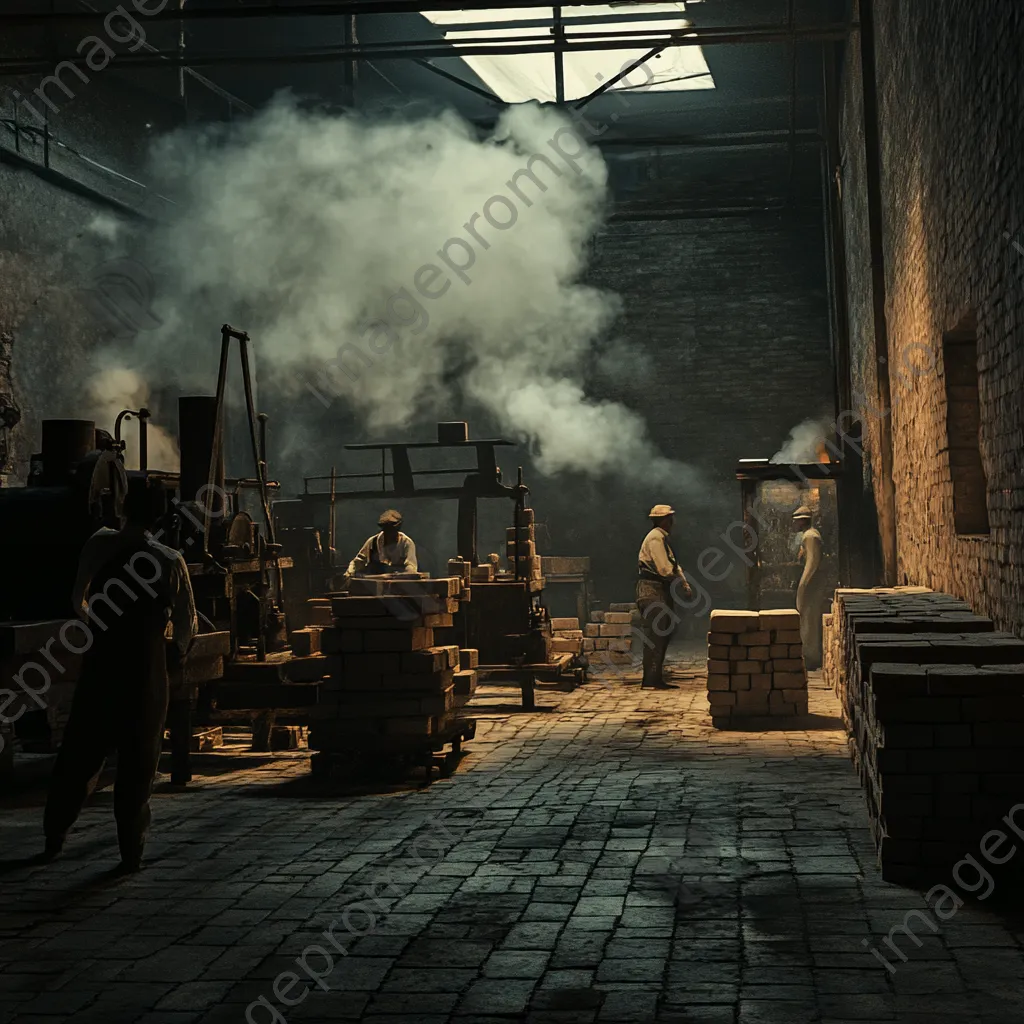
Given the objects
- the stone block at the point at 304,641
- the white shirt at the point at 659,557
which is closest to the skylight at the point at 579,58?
the white shirt at the point at 659,557

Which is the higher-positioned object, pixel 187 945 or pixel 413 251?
pixel 413 251

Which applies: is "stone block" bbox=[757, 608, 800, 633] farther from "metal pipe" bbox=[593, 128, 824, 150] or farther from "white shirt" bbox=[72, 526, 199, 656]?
"metal pipe" bbox=[593, 128, 824, 150]

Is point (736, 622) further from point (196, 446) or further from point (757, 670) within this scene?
point (196, 446)

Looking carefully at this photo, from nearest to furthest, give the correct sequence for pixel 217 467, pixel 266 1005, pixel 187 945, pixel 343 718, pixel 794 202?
pixel 266 1005 → pixel 187 945 → pixel 343 718 → pixel 217 467 → pixel 794 202

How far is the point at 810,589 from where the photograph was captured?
1338 cm

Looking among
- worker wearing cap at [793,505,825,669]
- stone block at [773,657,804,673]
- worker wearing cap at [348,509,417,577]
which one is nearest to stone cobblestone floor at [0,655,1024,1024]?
stone block at [773,657,804,673]

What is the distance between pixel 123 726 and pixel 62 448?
3.51 m

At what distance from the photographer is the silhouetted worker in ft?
17.6

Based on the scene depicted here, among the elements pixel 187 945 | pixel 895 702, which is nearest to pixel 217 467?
pixel 187 945

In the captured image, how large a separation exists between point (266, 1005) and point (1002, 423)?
4302 millimetres

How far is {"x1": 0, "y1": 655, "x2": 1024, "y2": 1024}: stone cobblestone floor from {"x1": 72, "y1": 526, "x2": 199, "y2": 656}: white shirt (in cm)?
110

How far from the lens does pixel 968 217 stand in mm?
6254

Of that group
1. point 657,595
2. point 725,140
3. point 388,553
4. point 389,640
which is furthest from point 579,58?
point 389,640

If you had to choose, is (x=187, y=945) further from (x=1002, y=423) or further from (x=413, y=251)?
(x=413, y=251)
